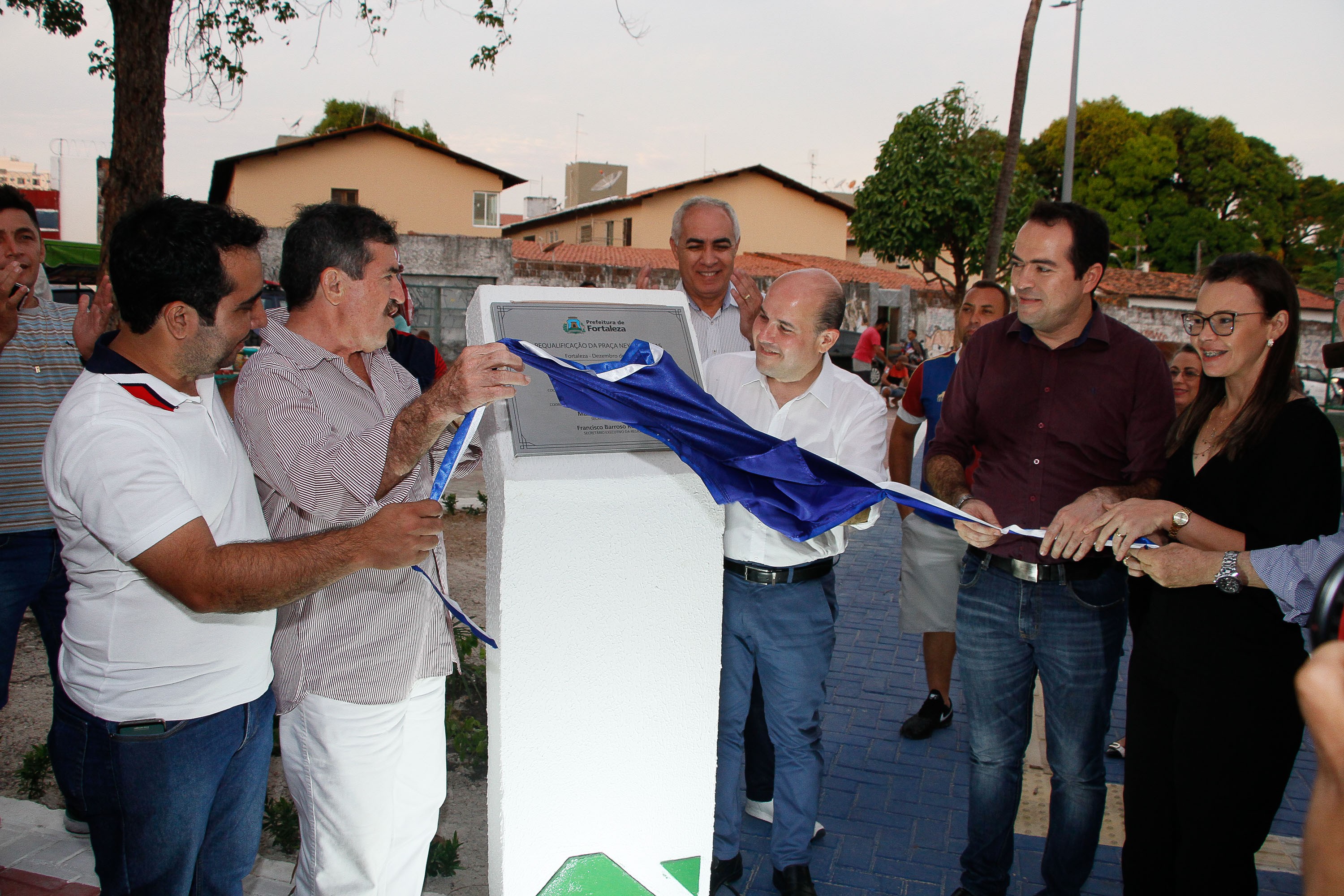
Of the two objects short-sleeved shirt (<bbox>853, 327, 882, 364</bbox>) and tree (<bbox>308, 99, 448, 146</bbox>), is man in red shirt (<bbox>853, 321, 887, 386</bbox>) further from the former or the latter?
tree (<bbox>308, 99, 448, 146</bbox>)

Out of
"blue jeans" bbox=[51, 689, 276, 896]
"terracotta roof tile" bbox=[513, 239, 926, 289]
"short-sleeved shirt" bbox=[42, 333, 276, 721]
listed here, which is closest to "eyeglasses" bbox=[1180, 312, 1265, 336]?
"short-sleeved shirt" bbox=[42, 333, 276, 721]

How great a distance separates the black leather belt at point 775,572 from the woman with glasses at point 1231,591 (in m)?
0.98

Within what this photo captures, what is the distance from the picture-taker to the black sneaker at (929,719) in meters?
4.52

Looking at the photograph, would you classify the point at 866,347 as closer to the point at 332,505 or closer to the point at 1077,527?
the point at 1077,527

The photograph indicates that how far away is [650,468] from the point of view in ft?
8.38

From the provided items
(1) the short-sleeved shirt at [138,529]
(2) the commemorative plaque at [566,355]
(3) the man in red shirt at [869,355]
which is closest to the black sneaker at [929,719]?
(2) the commemorative plaque at [566,355]

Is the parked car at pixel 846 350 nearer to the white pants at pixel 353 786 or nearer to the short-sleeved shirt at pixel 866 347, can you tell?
the short-sleeved shirt at pixel 866 347

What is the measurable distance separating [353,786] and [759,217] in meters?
39.7

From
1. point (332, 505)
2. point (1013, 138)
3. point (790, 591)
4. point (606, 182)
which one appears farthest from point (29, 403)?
point (606, 182)

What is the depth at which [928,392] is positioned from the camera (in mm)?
4727

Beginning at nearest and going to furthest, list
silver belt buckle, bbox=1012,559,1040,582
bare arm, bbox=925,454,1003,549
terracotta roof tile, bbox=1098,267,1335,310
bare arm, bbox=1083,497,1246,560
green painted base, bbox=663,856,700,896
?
bare arm, bbox=1083,497,1246,560, green painted base, bbox=663,856,700,896, bare arm, bbox=925,454,1003,549, silver belt buckle, bbox=1012,559,1040,582, terracotta roof tile, bbox=1098,267,1335,310

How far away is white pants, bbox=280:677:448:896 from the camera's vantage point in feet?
7.59

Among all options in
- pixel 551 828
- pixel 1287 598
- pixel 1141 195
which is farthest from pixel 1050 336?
pixel 1141 195

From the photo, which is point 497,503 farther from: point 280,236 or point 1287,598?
point 280,236
